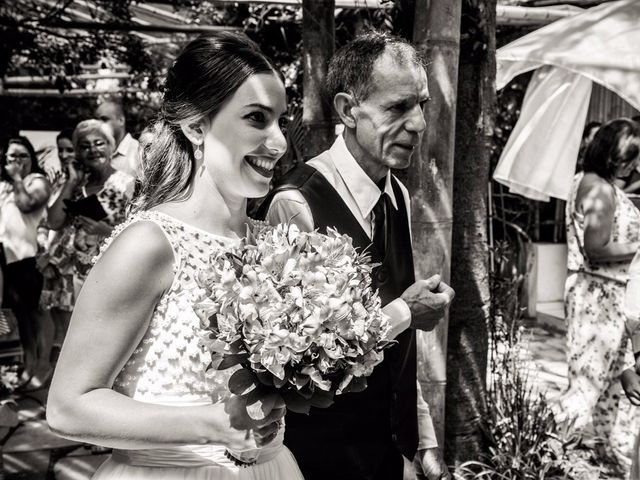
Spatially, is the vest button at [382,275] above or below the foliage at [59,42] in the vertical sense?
below

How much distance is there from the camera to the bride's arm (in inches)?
63.2

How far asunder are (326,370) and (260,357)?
14 cm

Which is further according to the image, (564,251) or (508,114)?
(564,251)

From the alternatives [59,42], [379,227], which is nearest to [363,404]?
[379,227]

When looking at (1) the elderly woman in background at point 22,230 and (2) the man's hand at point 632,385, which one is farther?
(1) the elderly woman in background at point 22,230

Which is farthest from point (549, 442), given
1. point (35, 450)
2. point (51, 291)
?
point (51, 291)

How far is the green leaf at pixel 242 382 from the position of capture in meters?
1.53

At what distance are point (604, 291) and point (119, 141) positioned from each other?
419cm

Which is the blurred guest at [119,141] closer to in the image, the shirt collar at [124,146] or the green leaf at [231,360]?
→ the shirt collar at [124,146]

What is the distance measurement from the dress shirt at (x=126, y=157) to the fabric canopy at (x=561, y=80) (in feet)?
9.44

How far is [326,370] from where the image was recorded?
1531 mm

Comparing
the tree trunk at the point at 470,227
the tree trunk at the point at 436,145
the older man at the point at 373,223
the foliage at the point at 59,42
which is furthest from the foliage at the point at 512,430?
the foliage at the point at 59,42

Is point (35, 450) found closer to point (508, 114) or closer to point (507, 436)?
point (507, 436)

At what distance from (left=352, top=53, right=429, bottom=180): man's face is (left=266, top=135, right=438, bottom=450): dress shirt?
92mm
